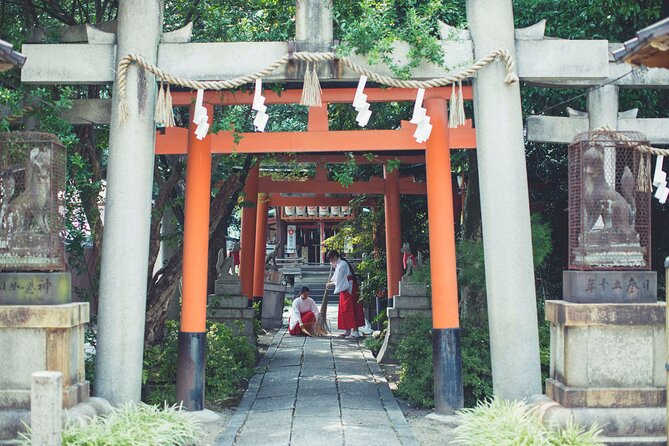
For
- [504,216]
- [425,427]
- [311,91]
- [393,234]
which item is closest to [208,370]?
[425,427]

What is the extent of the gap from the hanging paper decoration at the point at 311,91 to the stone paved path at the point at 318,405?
317 cm

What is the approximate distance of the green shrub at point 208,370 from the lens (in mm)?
9538

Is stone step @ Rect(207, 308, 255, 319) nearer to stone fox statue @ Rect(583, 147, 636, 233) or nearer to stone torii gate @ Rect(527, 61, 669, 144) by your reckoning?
stone torii gate @ Rect(527, 61, 669, 144)

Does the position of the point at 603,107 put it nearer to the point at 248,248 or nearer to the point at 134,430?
the point at 134,430

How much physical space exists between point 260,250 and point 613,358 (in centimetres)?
1098

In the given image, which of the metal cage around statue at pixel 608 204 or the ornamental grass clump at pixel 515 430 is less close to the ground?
the metal cage around statue at pixel 608 204

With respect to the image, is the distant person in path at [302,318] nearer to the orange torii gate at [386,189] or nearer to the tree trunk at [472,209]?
the orange torii gate at [386,189]

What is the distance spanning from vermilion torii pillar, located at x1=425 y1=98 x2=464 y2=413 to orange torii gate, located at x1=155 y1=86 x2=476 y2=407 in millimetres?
11

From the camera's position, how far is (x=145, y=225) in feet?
27.6

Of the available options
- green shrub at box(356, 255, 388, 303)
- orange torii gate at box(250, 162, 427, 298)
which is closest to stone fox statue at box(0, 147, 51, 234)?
orange torii gate at box(250, 162, 427, 298)

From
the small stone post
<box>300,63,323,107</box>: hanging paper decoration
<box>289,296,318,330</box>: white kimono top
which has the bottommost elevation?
the small stone post

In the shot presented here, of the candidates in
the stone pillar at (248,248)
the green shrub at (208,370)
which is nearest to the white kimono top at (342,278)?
the stone pillar at (248,248)

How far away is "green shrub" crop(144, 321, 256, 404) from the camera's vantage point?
9538mm

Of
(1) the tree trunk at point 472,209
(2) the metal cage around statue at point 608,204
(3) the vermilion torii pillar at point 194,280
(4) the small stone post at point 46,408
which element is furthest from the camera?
(1) the tree trunk at point 472,209
